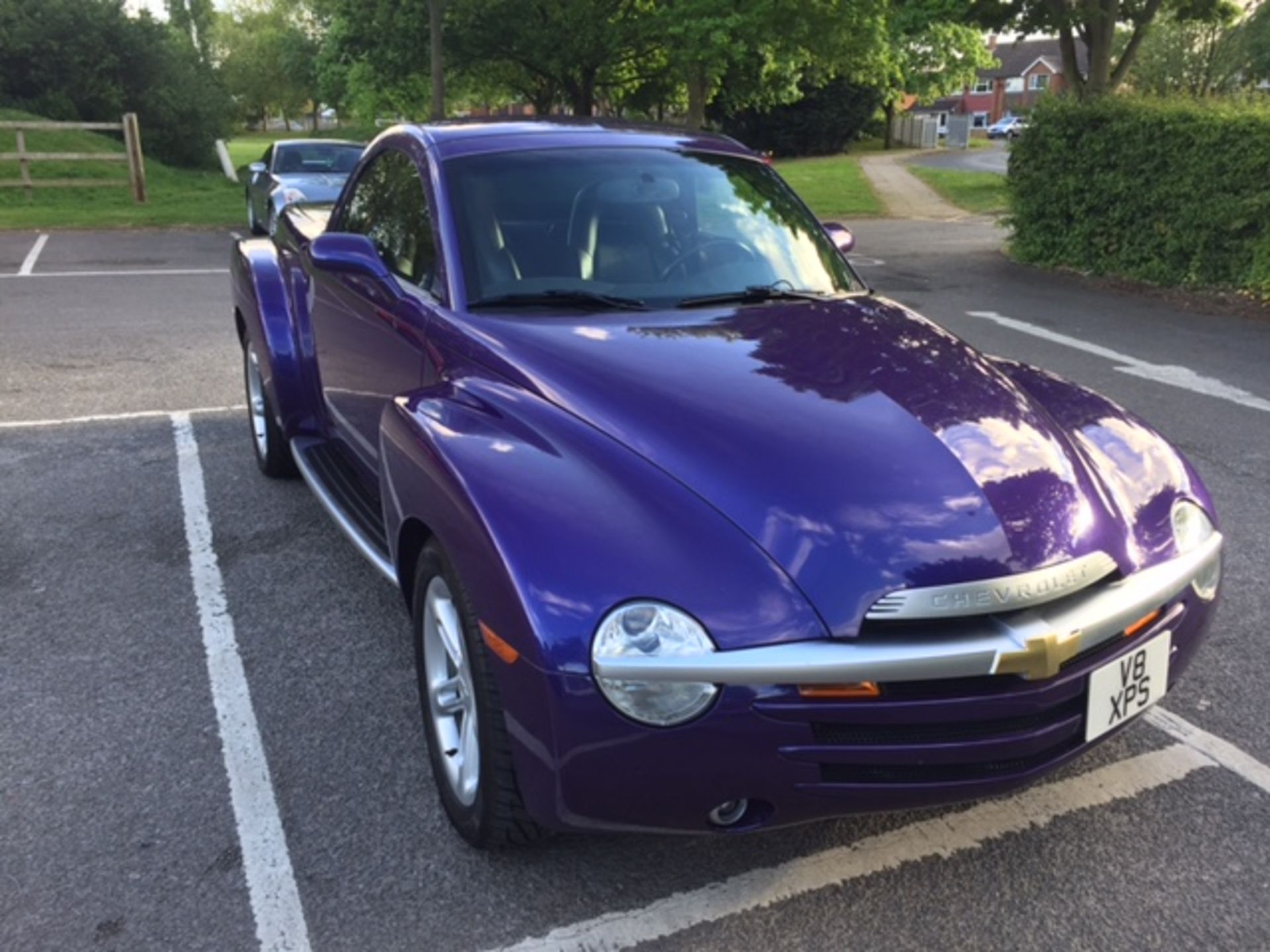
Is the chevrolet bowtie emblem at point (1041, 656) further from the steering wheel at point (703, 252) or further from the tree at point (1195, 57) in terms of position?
the tree at point (1195, 57)

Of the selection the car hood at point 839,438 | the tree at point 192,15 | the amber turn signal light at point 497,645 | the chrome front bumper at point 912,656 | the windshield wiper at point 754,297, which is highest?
the tree at point 192,15

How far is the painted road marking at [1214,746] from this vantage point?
2.98 meters

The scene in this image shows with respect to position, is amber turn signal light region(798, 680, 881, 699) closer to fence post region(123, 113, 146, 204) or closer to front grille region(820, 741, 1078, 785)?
front grille region(820, 741, 1078, 785)

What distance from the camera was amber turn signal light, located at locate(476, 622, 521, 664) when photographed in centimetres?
223

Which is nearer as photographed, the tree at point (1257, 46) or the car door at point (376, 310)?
the car door at point (376, 310)

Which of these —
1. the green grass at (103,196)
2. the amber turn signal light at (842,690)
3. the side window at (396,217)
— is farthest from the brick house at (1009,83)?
the amber turn signal light at (842,690)

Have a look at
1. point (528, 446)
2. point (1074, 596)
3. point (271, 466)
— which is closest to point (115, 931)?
point (528, 446)

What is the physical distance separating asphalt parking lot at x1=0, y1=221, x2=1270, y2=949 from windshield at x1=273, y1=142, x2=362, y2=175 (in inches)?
419

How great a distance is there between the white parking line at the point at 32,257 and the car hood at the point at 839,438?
11737 millimetres

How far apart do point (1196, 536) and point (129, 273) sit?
12.8 meters

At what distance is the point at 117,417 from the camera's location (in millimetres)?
6590

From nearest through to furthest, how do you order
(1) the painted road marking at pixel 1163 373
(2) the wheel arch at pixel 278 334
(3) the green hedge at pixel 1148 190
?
(2) the wheel arch at pixel 278 334 < (1) the painted road marking at pixel 1163 373 < (3) the green hedge at pixel 1148 190

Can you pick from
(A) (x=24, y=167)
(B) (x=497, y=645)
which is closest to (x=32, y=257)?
(A) (x=24, y=167)

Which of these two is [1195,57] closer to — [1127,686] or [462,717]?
[1127,686]
